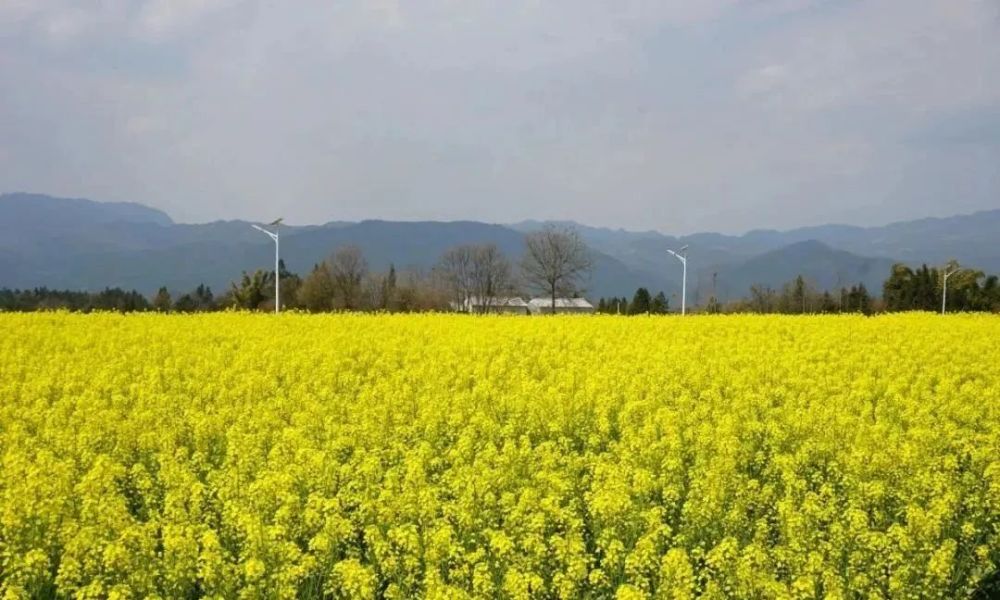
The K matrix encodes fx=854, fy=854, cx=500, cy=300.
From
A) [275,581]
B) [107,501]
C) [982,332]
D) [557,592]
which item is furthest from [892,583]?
[982,332]

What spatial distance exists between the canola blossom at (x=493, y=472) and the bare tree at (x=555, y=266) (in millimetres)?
60454

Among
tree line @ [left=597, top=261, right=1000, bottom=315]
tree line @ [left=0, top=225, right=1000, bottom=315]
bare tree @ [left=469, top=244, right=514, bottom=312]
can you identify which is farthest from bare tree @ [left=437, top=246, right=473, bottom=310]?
tree line @ [left=597, top=261, right=1000, bottom=315]

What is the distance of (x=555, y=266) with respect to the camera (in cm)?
8069

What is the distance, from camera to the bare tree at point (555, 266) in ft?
263

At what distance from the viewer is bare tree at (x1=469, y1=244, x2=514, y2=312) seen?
97.6 m

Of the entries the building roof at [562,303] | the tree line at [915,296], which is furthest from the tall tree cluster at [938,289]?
the building roof at [562,303]

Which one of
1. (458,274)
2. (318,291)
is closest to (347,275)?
(318,291)

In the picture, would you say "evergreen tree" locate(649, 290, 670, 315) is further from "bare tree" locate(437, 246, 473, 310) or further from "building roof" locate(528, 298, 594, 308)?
"bare tree" locate(437, 246, 473, 310)

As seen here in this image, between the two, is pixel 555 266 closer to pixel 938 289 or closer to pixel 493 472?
pixel 938 289

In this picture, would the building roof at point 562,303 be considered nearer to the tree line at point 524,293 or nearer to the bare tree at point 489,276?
the bare tree at point 489,276

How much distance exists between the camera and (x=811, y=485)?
33.6ft

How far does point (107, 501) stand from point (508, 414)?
6438mm

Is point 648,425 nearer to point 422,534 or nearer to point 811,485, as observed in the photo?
point 811,485

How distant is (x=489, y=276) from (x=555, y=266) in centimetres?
1581
